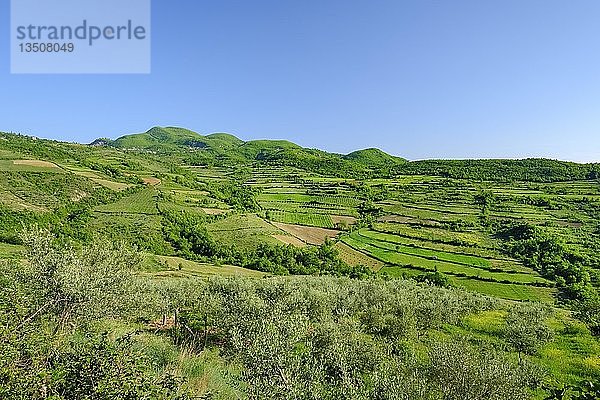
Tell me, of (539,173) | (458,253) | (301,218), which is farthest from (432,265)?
(539,173)

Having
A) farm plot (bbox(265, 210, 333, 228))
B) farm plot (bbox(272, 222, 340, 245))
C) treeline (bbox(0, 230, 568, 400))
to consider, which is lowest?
farm plot (bbox(272, 222, 340, 245))

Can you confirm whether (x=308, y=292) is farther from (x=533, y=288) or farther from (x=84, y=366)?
(x=533, y=288)

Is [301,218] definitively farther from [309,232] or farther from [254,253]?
[254,253]

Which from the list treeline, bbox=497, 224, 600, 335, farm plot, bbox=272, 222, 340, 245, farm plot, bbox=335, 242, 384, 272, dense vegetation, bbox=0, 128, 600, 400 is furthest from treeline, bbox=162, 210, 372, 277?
treeline, bbox=497, 224, 600, 335

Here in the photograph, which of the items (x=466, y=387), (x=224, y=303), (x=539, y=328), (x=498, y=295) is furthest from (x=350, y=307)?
(x=498, y=295)

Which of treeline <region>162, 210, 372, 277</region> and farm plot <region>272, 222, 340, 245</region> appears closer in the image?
treeline <region>162, 210, 372, 277</region>

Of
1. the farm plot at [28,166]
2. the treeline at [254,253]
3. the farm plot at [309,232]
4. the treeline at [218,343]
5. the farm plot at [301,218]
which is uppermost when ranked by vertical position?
the farm plot at [28,166]

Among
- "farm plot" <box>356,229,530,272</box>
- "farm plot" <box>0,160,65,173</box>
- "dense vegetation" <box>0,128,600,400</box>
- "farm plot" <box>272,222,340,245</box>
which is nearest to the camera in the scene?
"dense vegetation" <box>0,128,600,400</box>

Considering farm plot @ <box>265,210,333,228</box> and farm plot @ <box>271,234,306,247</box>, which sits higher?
farm plot @ <box>265,210,333,228</box>

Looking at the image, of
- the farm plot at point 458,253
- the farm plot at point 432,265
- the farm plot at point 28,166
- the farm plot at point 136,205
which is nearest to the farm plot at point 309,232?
the farm plot at point 432,265

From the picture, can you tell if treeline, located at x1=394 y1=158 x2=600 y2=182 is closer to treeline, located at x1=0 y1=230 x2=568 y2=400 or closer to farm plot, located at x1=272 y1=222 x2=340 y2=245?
farm plot, located at x1=272 y1=222 x2=340 y2=245

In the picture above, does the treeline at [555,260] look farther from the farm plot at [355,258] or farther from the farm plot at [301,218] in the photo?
the farm plot at [301,218]

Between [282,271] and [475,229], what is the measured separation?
64258mm

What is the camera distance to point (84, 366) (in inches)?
428
